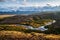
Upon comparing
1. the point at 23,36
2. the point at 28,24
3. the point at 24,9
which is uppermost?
the point at 24,9

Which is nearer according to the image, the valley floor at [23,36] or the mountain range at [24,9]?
the valley floor at [23,36]

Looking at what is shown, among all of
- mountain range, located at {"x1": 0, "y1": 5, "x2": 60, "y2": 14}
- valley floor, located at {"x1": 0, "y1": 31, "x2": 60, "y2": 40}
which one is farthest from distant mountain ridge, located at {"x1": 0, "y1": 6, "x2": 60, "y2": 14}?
valley floor, located at {"x1": 0, "y1": 31, "x2": 60, "y2": 40}

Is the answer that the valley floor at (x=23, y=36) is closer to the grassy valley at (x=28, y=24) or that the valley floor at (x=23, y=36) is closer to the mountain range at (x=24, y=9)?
the grassy valley at (x=28, y=24)

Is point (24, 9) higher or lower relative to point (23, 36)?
higher

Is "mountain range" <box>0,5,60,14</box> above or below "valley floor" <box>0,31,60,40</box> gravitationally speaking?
above

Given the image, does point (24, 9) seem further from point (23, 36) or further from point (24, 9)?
point (23, 36)

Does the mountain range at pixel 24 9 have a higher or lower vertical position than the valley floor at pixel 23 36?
higher

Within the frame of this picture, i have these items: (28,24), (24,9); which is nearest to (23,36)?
(28,24)

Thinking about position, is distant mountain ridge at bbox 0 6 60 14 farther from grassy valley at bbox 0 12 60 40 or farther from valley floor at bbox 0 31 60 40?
valley floor at bbox 0 31 60 40

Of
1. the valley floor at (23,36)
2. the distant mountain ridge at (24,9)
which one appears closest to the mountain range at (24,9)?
the distant mountain ridge at (24,9)

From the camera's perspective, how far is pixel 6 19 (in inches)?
94.3

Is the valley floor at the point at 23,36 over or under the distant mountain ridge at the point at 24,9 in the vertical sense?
under

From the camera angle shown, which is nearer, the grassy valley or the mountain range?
the grassy valley

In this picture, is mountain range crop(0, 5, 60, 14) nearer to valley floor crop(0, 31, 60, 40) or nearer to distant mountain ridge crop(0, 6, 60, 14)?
distant mountain ridge crop(0, 6, 60, 14)
